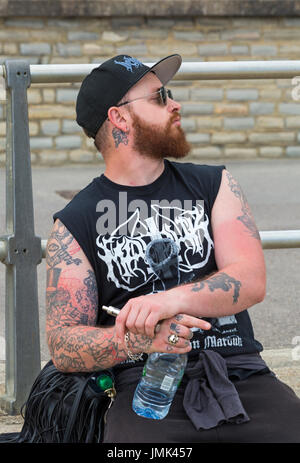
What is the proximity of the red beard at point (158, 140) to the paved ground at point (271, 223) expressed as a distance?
138 centimetres

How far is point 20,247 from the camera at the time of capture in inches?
125

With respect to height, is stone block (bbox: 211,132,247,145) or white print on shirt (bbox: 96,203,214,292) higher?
white print on shirt (bbox: 96,203,214,292)

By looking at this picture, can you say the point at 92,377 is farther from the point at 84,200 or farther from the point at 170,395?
the point at 84,200

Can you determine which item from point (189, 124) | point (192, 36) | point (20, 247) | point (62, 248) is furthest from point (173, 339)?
point (192, 36)

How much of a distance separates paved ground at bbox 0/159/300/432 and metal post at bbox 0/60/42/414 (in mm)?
604

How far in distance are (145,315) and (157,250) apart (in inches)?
12.5

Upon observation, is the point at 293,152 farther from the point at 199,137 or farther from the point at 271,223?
the point at 271,223

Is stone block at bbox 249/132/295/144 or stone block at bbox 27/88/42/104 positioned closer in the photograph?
stone block at bbox 27/88/42/104

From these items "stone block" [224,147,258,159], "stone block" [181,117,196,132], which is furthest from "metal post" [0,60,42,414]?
"stone block" [224,147,258,159]

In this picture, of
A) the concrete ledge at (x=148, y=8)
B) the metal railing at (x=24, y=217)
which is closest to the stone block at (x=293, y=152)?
the concrete ledge at (x=148, y=8)

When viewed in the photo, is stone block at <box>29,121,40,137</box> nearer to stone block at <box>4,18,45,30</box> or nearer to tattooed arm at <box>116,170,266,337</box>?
stone block at <box>4,18,45,30</box>

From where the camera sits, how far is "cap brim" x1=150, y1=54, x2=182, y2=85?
2.74 metres

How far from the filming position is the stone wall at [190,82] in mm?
10984
